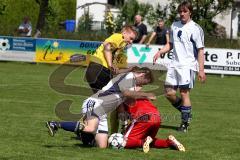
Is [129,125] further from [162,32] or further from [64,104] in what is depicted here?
[162,32]

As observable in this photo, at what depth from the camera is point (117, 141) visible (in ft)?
32.8

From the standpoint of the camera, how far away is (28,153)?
30.1 ft

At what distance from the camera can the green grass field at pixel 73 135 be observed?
9.42m

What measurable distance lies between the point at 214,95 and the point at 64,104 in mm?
6443

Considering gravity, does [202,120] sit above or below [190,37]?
below

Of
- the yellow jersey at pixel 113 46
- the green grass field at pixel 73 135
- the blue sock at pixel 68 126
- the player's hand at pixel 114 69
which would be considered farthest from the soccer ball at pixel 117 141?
the yellow jersey at pixel 113 46

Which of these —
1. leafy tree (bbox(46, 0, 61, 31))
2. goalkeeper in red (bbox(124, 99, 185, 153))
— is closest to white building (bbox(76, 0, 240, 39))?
leafy tree (bbox(46, 0, 61, 31))

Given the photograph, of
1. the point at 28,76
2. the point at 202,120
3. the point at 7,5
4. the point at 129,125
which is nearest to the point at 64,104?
the point at 202,120

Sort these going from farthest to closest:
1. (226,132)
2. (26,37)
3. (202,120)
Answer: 1. (26,37)
2. (202,120)
3. (226,132)

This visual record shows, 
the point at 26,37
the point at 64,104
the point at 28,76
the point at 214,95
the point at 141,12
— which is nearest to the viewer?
the point at 64,104

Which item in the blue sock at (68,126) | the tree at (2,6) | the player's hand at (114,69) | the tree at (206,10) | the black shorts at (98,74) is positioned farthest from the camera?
the tree at (2,6)

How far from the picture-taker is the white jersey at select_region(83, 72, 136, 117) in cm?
1002

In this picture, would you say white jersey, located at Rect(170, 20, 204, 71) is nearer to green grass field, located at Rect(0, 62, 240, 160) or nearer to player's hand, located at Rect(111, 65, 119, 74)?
green grass field, located at Rect(0, 62, 240, 160)

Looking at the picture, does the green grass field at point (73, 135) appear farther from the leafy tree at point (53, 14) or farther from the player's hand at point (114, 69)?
the leafy tree at point (53, 14)
